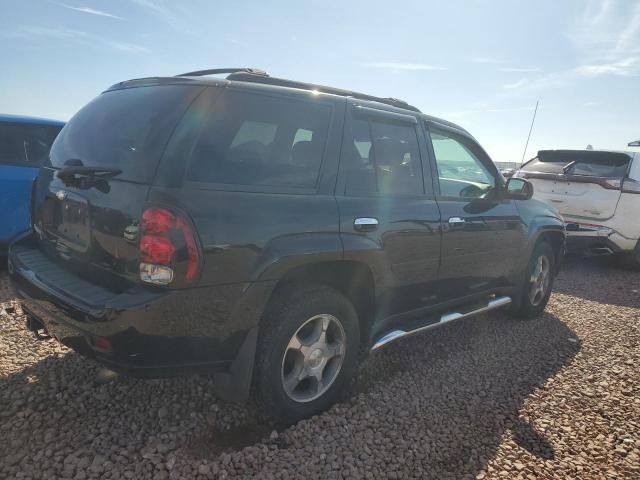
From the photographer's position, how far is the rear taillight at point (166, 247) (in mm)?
1913

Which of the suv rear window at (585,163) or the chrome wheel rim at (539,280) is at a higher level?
the suv rear window at (585,163)

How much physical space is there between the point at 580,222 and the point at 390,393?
528 cm

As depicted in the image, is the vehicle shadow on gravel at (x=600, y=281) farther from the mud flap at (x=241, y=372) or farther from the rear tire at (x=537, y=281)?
the mud flap at (x=241, y=372)

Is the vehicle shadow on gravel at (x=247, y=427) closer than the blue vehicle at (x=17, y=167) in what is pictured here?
Yes

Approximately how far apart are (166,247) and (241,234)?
34cm

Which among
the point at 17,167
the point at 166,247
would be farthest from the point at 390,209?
the point at 17,167

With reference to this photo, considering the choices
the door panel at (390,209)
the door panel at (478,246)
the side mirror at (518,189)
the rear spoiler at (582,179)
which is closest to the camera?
the door panel at (390,209)

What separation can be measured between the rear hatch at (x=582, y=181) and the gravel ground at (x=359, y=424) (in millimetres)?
3584

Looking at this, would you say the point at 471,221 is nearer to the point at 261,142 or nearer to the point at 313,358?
the point at 313,358

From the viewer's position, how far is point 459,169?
3.69 metres

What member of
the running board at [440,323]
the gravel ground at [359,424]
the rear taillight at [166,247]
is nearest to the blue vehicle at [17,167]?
the gravel ground at [359,424]

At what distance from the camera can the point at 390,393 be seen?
2.94 m

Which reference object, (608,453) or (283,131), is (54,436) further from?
(608,453)

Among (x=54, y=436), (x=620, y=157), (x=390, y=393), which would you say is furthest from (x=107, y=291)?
(x=620, y=157)
